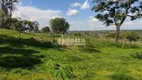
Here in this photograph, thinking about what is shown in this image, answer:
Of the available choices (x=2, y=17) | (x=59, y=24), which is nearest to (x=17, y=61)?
(x=2, y=17)

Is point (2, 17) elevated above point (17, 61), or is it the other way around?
point (2, 17)

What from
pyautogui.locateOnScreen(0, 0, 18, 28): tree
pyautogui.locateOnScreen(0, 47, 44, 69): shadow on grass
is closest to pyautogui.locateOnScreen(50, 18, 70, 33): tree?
pyautogui.locateOnScreen(0, 0, 18, 28): tree

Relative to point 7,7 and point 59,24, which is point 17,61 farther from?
point 59,24

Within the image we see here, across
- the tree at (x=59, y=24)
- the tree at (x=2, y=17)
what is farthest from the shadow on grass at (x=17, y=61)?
the tree at (x=59, y=24)

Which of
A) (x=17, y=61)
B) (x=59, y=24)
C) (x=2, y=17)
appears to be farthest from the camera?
(x=59, y=24)

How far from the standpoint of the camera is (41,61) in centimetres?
2025

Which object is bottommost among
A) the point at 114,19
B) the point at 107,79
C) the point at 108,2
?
the point at 107,79

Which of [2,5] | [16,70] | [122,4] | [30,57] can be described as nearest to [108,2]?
[122,4]

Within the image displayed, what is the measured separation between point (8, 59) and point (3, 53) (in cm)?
217

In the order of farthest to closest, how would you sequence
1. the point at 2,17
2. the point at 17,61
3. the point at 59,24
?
1. the point at 59,24
2. the point at 2,17
3. the point at 17,61

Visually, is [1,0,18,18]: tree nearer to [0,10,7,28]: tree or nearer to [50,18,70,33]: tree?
[0,10,7,28]: tree

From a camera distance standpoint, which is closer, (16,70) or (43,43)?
(16,70)

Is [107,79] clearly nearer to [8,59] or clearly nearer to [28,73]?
[28,73]

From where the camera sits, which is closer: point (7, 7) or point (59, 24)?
point (7, 7)
